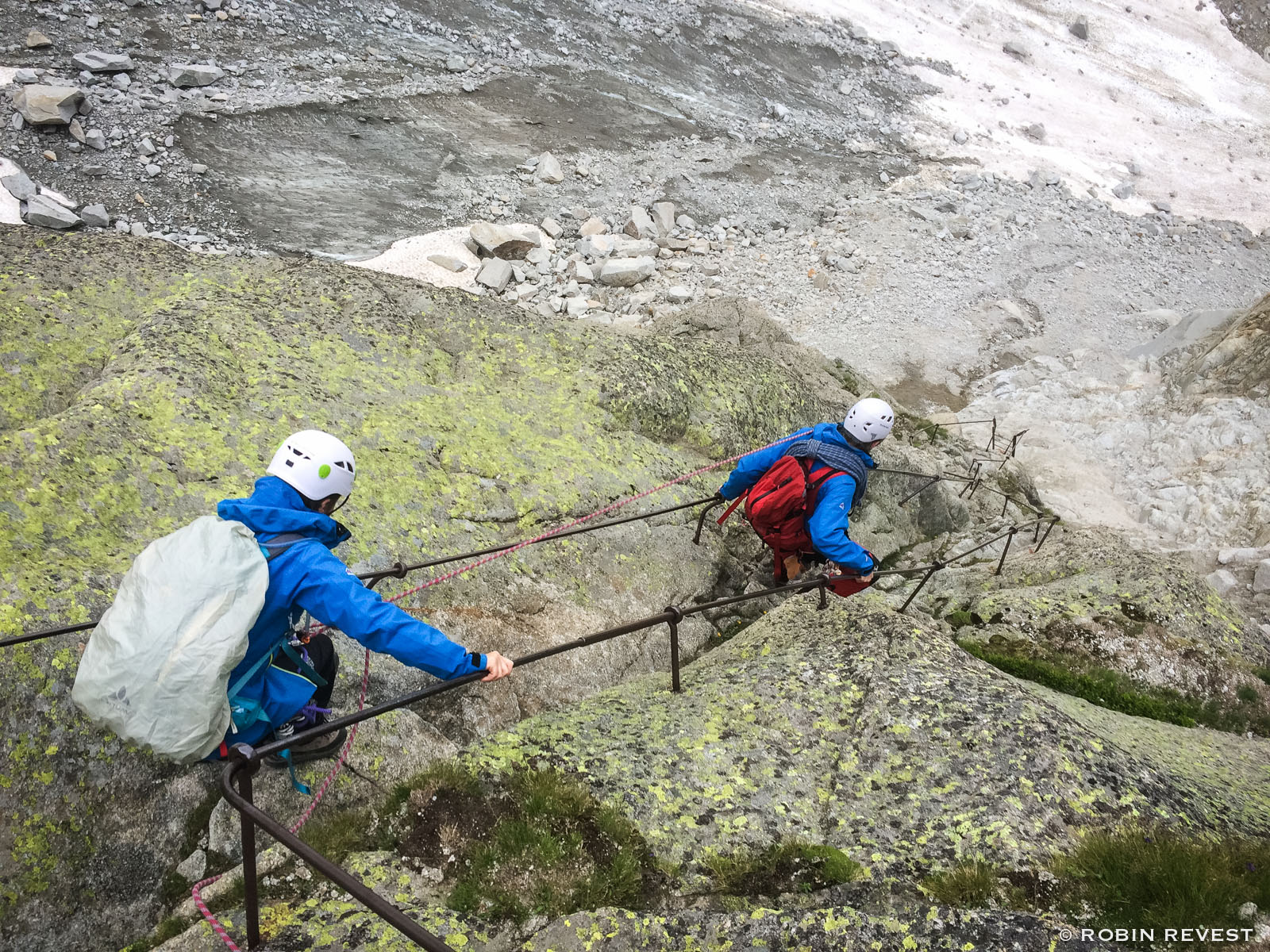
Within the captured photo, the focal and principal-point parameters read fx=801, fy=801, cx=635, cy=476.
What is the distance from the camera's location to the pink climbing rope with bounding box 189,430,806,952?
4371 mm

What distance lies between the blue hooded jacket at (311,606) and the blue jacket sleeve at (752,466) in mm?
4712

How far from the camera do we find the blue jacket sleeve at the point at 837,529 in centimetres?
778

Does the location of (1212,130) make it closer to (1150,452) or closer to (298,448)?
(1150,452)

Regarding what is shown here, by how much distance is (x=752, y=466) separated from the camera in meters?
8.84

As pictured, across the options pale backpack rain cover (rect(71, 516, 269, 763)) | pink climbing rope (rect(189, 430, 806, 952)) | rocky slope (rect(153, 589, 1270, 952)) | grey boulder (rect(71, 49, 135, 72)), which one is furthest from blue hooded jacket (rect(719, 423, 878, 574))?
grey boulder (rect(71, 49, 135, 72))

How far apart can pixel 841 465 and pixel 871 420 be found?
62 cm

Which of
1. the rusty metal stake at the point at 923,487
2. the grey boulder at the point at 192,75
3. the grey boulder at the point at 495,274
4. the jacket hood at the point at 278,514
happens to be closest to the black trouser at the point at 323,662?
the jacket hood at the point at 278,514

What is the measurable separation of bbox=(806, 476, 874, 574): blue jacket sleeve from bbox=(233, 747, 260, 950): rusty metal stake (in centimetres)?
539

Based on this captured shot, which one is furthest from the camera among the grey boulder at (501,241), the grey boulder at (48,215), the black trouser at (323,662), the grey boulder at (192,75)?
the grey boulder at (192,75)

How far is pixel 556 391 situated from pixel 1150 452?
21.8 meters

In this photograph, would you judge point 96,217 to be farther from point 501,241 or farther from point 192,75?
point 501,241

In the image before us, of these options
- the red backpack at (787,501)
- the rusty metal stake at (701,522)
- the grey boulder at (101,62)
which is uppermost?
the red backpack at (787,501)

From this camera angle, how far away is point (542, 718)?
6.21 m

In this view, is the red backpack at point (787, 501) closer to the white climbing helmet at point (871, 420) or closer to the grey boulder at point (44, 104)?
the white climbing helmet at point (871, 420)
